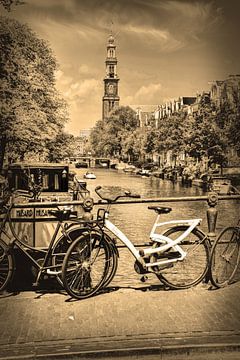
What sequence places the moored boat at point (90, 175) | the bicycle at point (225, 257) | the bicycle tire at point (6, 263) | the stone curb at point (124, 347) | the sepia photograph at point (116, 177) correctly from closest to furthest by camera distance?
1. the stone curb at point (124, 347)
2. the sepia photograph at point (116, 177)
3. the bicycle tire at point (6, 263)
4. the bicycle at point (225, 257)
5. the moored boat at point (90, 175)

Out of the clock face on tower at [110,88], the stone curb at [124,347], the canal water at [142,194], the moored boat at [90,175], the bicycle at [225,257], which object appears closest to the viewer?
the stone curb at [124,347]

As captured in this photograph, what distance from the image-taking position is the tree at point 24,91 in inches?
176

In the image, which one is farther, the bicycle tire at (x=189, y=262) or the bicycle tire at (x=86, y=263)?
the bicycle tire at (x=189, y=262)

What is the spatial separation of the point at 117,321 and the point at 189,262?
897 mm

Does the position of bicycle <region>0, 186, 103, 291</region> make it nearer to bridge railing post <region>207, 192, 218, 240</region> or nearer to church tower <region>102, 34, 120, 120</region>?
bridge railing post <region>207, 192, 218, 240</region>

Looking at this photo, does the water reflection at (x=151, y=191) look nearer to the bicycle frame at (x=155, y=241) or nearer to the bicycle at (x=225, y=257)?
the bicycle at (x=225, y=257)

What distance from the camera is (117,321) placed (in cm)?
245

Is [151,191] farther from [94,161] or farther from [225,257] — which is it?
[225,257]

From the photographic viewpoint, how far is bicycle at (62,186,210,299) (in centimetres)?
283

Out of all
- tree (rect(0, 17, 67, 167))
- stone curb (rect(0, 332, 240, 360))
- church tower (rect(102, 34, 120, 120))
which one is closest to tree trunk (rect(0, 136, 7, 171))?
tree (rect(0, 17, 67, 167))

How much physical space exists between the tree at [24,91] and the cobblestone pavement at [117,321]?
80.6 inches

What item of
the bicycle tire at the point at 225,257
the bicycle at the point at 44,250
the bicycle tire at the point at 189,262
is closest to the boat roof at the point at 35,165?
the bicycle at the point at 44,250

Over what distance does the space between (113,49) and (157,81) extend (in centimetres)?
56

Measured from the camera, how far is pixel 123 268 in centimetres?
431
